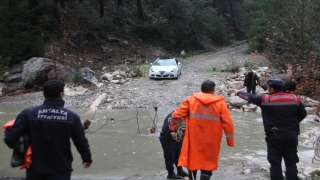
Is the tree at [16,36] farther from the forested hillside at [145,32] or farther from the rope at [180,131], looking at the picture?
the rope at [180,131]

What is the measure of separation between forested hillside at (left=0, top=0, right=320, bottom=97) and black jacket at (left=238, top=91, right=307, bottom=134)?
39.3ft

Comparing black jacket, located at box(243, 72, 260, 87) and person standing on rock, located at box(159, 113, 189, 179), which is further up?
black jacket, located at box(243, 72, 260, 87)

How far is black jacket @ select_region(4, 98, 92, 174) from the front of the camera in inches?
147

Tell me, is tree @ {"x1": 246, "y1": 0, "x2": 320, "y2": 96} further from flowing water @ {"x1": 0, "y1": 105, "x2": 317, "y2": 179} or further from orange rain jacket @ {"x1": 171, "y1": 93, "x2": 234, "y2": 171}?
orange rain jacket @ {"x1": 171, "y1": 93, "x2": 234, "y2": 171}

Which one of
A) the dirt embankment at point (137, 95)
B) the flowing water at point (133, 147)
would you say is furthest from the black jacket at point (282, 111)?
A: the dirt embankment at point (137, 95)

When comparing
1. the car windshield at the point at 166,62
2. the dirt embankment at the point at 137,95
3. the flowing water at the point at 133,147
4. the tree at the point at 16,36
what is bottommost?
the flowing water at the point at 133,147

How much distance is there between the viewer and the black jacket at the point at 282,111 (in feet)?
17.5

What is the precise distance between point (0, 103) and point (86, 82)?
441 centimetres

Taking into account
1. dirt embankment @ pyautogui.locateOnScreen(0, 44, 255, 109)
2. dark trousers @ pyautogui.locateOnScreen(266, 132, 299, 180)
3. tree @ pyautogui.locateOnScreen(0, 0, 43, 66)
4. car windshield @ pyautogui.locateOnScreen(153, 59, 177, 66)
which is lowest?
dirt embankment @ pyautogui.locateOnScreen(0, 44, 255, 109)

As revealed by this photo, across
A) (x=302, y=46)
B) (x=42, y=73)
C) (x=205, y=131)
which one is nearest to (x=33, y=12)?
(x=42, y=73)

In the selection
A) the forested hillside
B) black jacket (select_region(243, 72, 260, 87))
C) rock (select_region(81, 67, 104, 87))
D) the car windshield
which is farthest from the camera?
the car windshield

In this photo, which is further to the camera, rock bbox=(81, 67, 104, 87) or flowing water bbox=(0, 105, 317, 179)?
rock bbox=(81, 67, 104, 87)

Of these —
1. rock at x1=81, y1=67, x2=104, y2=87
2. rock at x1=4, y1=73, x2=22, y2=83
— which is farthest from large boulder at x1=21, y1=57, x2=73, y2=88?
rock at x1=4, y1=73, x2=22, y2=83

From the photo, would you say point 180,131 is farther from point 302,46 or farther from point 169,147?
point 302,46
